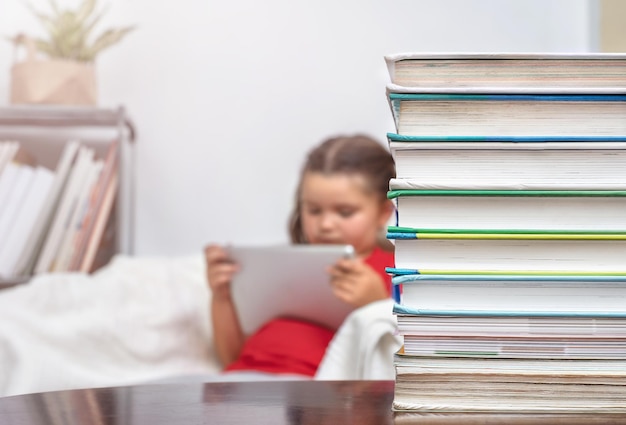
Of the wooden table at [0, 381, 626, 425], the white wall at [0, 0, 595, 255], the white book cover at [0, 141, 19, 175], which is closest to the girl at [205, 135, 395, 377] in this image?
the white wall at [0, 0, 595, 255]

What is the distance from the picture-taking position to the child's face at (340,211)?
176 cm

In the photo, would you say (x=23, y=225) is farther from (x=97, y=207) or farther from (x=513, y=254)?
(x=513, y=254)

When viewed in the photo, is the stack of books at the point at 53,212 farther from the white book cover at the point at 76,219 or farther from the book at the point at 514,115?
the book at the point at 514,115

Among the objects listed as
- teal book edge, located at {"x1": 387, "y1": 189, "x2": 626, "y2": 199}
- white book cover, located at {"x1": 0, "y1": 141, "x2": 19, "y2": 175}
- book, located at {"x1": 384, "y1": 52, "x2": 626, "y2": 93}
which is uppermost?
white book cover, located at {"x1": 0, "y1": 141, "x2": 19, "y2": 175}

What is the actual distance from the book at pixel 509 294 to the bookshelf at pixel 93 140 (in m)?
1.72

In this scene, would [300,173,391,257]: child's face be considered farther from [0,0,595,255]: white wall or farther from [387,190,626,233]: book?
[387,190,626,233]: book

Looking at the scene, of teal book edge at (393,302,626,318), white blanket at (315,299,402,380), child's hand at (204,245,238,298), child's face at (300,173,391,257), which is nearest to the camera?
teal book edge at (393,302,626,318)

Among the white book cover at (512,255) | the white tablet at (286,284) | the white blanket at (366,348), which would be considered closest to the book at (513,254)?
the white book cover at (512,255)

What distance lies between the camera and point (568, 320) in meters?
0.40

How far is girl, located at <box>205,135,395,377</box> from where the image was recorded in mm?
1454

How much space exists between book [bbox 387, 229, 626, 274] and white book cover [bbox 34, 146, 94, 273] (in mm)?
1676

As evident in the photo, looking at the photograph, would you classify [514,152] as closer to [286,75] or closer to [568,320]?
[568,320]

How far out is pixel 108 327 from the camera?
1.59 meters

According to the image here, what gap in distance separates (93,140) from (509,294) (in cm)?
195
